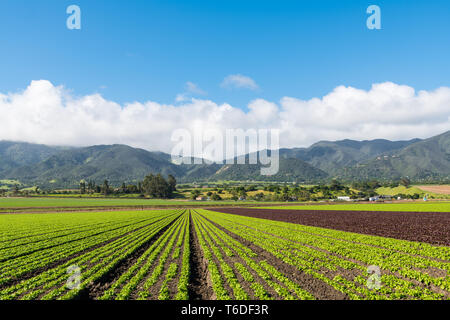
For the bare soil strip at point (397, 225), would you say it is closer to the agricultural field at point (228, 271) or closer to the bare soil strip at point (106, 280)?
the agricultural field at point (228, 271)

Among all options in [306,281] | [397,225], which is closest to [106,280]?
[306,281]

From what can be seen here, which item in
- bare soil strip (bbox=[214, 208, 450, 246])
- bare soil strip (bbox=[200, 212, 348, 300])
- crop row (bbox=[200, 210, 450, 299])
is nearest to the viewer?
bare soil strip (bbox=[200, 212, 348, 300])

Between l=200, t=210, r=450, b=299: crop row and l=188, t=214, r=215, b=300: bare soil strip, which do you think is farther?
l=188, t=214, r=215, b=300: bare soil strip

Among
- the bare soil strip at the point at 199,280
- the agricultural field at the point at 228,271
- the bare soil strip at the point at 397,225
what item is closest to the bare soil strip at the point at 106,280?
the agricultural field at the point at 228,271

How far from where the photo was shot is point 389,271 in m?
16.7

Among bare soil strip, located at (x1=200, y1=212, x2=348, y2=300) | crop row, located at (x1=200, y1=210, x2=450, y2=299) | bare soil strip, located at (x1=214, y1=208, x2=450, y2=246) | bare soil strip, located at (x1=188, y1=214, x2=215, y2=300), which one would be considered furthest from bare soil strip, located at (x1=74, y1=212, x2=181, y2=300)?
bare soil strip, located at (x1=214, y1=208, x2=450, y2=246)

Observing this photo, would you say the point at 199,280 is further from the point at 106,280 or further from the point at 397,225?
the point at 397,225

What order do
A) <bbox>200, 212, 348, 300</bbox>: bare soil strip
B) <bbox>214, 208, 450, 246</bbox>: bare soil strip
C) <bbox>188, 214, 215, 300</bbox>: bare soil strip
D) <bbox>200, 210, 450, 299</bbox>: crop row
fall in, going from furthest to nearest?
<bbox>214, 208, 450, 246</bbox>: bare soil strip → <bbox>188, 214, 215, 300</bbox>: bare soil strip → <bbox>200, 210, 450, 299</bbox>: crop row → <bbox>200, 212, 348, 300</bbox>: bare soil strip

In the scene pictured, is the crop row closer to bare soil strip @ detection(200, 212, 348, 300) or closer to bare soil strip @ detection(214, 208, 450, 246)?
bare soil strip @ detection(200, 212, 348, 300)

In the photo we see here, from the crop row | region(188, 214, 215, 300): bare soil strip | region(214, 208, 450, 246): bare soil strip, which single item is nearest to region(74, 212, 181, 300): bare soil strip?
region(188, 214, 215, 300): bare soil strip

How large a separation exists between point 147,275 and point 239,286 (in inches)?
267

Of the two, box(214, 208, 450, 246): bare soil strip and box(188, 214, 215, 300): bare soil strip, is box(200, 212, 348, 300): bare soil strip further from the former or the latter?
box(214, 208, 450, 246): bare soil strip

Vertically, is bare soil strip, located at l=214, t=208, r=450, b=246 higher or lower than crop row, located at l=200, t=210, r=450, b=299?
lower
